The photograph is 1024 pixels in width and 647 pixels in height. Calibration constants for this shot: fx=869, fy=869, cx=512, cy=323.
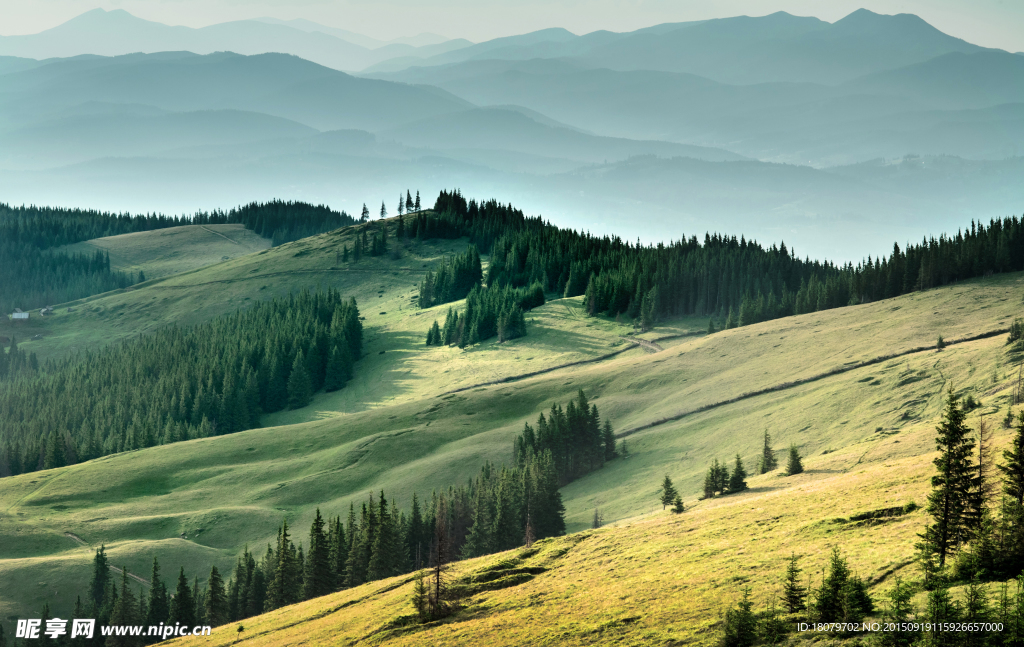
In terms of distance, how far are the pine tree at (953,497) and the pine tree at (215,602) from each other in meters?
61.2

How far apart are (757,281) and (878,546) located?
16087 cm

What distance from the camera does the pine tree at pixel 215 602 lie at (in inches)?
3081

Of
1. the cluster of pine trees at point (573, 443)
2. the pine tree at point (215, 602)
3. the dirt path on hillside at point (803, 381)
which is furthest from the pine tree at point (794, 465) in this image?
the pine tree at point (215, 602)

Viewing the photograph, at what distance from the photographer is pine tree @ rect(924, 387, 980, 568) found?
129 ft

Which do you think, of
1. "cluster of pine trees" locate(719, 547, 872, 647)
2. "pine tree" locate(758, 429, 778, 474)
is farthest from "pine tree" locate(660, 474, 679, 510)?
"cluster of pine trees" locate(719, 547, 872, 647)

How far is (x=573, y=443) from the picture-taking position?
115812 millimetres

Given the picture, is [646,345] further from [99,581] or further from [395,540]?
[99,581]

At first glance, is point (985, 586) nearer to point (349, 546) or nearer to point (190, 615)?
point (349, 546)

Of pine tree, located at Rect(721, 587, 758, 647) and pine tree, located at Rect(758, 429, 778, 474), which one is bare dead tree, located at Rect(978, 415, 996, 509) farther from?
pine tree, located at Rect(758, 429, 778, 474)

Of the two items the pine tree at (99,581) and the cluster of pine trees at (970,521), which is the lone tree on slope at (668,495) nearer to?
the cluster of pine trees at (970,521)

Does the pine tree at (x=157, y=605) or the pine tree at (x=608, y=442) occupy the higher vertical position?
the pine tree at (x=608, y=442)

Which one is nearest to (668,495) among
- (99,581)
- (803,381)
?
(803,381)

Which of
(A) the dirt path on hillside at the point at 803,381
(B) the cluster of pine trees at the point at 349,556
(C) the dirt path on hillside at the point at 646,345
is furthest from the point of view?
(C) the dirt path on hillside at the point at 646,345

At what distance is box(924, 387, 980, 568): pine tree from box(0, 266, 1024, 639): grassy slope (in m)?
9.55
